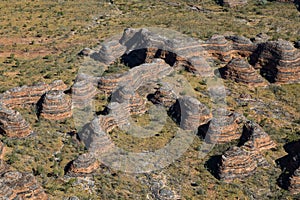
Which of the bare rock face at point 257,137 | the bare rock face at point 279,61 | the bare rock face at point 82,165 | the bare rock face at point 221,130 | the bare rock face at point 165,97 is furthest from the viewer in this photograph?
the bare rock face at point 279,61

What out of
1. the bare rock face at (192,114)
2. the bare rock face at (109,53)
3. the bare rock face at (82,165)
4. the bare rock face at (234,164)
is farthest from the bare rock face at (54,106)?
the bare rock face at (234,164)

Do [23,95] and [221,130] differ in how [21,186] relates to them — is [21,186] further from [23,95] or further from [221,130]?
[221,130]

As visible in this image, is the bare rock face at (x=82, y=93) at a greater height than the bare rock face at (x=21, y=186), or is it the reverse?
the bare rock face at (x=21, y=186)

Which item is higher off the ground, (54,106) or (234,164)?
(234,164)

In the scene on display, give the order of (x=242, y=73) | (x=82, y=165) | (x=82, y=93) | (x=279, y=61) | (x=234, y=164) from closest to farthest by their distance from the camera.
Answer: (x=82, y=165), (x=234, y=164), (x=82, y=93), (x=242, y=73), (x=279, y=61)

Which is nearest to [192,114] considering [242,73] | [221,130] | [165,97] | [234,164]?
[221,130]

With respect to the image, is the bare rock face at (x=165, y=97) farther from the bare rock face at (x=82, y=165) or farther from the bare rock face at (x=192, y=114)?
the bare rock face at (x=82, y=165)

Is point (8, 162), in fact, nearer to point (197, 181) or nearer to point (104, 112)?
point (104, 112)

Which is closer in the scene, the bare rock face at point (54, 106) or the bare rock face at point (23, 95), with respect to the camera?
the bare rock face at point (54, 106)
